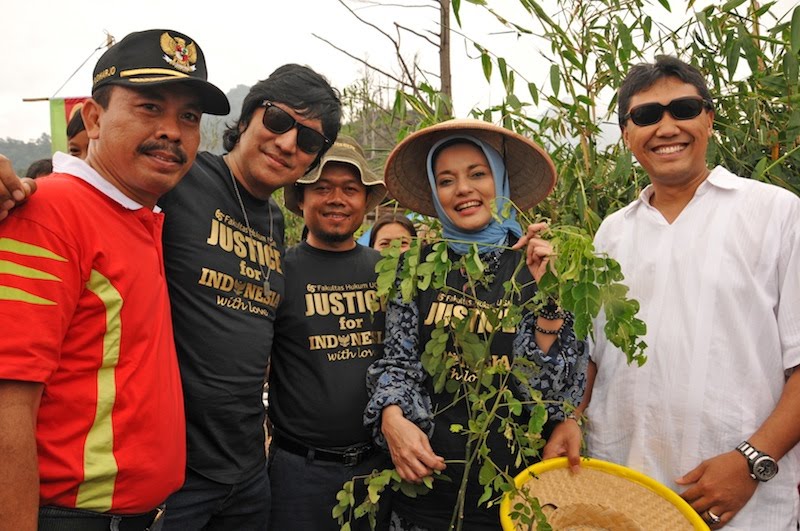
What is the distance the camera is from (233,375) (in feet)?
5.90

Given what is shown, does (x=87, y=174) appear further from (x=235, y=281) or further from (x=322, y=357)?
(x=322, y=357)

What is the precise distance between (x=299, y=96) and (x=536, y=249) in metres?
1.04

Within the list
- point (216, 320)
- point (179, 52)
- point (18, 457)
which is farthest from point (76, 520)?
point (179, 52)

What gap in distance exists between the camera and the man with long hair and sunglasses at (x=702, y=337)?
1682 millimetres

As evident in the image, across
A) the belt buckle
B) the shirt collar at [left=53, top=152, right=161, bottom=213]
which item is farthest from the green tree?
the shirt collar at [left=53, top=152, right=161, bottom=213]

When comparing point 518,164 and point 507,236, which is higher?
point 518,164

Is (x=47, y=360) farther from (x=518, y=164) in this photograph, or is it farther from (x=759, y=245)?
(x=759, y=245)

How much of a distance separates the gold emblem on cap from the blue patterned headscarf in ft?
2.82

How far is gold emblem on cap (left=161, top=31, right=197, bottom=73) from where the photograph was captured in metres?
1.52

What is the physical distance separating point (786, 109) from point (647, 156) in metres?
1.32

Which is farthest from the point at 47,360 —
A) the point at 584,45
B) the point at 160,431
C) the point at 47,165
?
the point at 584,45

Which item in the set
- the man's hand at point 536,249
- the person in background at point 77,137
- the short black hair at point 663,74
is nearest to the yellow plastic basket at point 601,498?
the man's hand at point 536,249

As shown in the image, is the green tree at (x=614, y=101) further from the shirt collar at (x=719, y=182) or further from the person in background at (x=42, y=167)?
the person in background at (x=42, y=167)

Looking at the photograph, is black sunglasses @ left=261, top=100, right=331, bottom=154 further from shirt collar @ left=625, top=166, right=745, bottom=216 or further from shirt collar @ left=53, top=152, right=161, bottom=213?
shirt collar @ left=625, top=166, right=745, bottom=216
